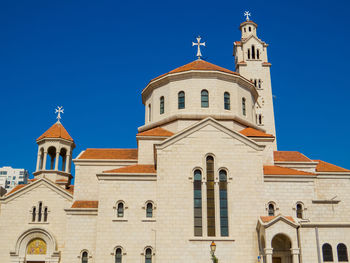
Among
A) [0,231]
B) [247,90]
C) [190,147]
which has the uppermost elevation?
[247,90]

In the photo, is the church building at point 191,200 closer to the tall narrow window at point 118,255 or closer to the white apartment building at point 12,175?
the tall narrow window at point 118,255

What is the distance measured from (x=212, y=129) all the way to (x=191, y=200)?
5.83 meters

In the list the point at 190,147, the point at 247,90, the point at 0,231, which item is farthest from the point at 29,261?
the point at 247,90

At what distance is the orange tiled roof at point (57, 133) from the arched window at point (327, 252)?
27124 mm

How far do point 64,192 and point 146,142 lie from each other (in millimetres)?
8935

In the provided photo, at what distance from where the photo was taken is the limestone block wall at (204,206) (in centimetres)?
2788

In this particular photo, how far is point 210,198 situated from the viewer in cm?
2941

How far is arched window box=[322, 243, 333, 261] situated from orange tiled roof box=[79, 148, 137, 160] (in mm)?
17706

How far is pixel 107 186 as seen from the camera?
99.7ft

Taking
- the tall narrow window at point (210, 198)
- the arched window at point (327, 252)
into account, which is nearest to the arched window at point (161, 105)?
the tall narrow window at point (210, 198)

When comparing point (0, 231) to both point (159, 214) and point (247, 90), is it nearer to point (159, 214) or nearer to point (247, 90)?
point (159, 214)

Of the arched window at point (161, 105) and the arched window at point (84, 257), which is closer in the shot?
the arched window at point (84, 257)

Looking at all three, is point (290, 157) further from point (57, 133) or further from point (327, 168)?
point (57, 133)

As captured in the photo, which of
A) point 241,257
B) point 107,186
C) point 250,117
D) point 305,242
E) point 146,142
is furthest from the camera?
point 250,117
